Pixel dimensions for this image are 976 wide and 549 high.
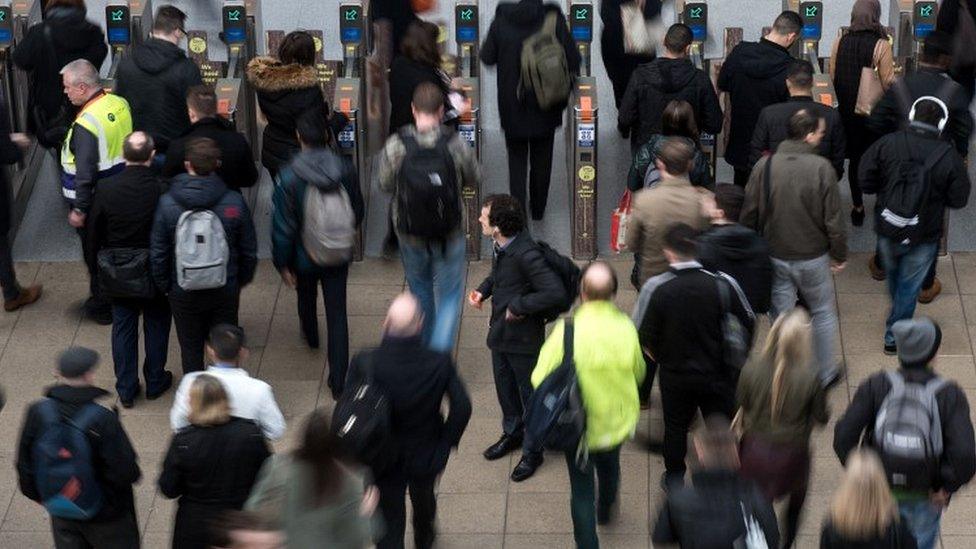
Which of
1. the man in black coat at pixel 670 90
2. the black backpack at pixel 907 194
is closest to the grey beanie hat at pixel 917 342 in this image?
the black backpack at pixel 907 194

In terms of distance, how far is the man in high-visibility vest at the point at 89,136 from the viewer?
10.7m

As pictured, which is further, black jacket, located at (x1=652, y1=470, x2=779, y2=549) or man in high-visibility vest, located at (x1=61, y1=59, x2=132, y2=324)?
man in high-visibility vest, located at (x1=61, y1=59, x2=132, y2=324)

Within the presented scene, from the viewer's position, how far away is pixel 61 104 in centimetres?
1210

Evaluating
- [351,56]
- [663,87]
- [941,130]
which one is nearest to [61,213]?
[351,56]

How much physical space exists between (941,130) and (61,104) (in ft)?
18.6

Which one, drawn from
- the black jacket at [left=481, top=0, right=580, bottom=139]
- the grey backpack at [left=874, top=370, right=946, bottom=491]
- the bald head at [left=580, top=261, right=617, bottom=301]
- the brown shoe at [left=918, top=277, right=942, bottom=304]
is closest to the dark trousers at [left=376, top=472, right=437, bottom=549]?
the bald head at [left=580, top=261, right=617, bottom=301]

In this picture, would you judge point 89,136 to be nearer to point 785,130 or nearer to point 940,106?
point 785,130

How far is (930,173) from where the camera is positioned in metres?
10.4

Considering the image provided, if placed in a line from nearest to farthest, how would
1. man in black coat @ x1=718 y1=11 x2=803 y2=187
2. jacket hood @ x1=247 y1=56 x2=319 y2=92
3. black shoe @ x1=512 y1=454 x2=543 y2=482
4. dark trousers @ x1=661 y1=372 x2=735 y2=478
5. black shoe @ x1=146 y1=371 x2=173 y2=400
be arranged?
1. dark trousers @ x1=661 y1=372 x2=735 y2=478
2. black shoe @ x1=512 y1=454 x2=543 y2=482
3. black shoe @ x1=146 y1=371 x2=173 y2=400
4. jacket hood @ x1=247 y1=56 x2=319 y2=92
5. man in black coat @ x1=718 y1=11 x2=803 y2=187

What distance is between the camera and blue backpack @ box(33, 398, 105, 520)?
26.2ft

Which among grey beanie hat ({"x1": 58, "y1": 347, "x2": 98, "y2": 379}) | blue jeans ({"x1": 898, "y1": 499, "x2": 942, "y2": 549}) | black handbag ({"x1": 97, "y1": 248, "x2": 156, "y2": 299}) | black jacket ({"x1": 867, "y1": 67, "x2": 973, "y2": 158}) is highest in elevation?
black jacket ({"x1": 867, "y1": 67, "x2": 973, "y2": 158})

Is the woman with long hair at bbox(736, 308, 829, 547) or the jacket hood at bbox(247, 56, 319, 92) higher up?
the jacket hood at bbox(247, 56, 319, 92)

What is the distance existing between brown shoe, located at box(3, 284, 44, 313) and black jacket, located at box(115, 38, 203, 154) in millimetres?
1235

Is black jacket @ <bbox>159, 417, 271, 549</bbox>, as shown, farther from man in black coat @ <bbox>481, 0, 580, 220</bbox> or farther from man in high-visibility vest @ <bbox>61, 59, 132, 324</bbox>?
man in black coat @ <bbox>481, 0, 580, 220</bbox>
